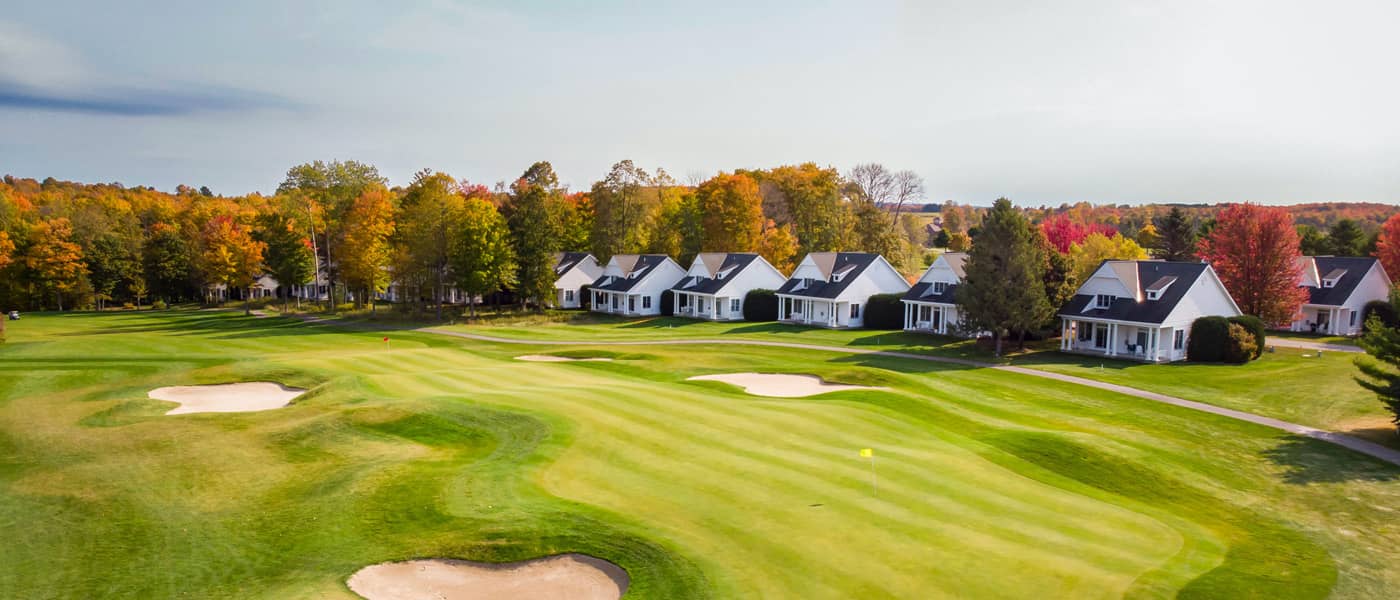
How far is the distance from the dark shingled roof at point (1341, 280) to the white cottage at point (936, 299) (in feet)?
84.8

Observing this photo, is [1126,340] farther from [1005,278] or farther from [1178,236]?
[1178,236]

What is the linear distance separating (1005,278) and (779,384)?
1758cm

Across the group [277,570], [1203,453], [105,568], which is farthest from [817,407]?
[105,568]

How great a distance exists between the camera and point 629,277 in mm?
75312

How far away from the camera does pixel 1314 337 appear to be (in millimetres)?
53500

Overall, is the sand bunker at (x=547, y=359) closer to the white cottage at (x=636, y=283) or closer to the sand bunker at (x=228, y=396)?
the sand bunker at (x=228, y=396)

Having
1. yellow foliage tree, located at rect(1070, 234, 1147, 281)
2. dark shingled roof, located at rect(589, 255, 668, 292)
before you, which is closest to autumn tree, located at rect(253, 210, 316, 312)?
dark shingled roof, located at rect(589, 255, 668, 292)

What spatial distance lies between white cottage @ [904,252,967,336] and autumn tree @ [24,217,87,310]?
83203 mm

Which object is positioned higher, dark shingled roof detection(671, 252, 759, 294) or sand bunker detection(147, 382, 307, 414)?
dark shingled roof detection(671, 252, 759, 294)

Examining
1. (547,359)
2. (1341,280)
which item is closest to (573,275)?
(547,359)

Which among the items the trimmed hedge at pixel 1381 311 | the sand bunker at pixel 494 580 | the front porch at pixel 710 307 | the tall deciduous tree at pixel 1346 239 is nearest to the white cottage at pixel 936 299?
the front porch at pixel 710 307

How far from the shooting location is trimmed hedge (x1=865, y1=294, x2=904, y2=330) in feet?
195

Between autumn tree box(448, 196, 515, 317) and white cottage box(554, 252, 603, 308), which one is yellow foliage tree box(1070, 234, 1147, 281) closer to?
white cottage box(554, 252, 603, 308)

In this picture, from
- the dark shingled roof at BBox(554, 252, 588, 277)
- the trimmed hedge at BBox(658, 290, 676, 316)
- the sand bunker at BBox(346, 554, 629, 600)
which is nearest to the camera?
the sand bunker at BBox(346, 554, 629, 600)
